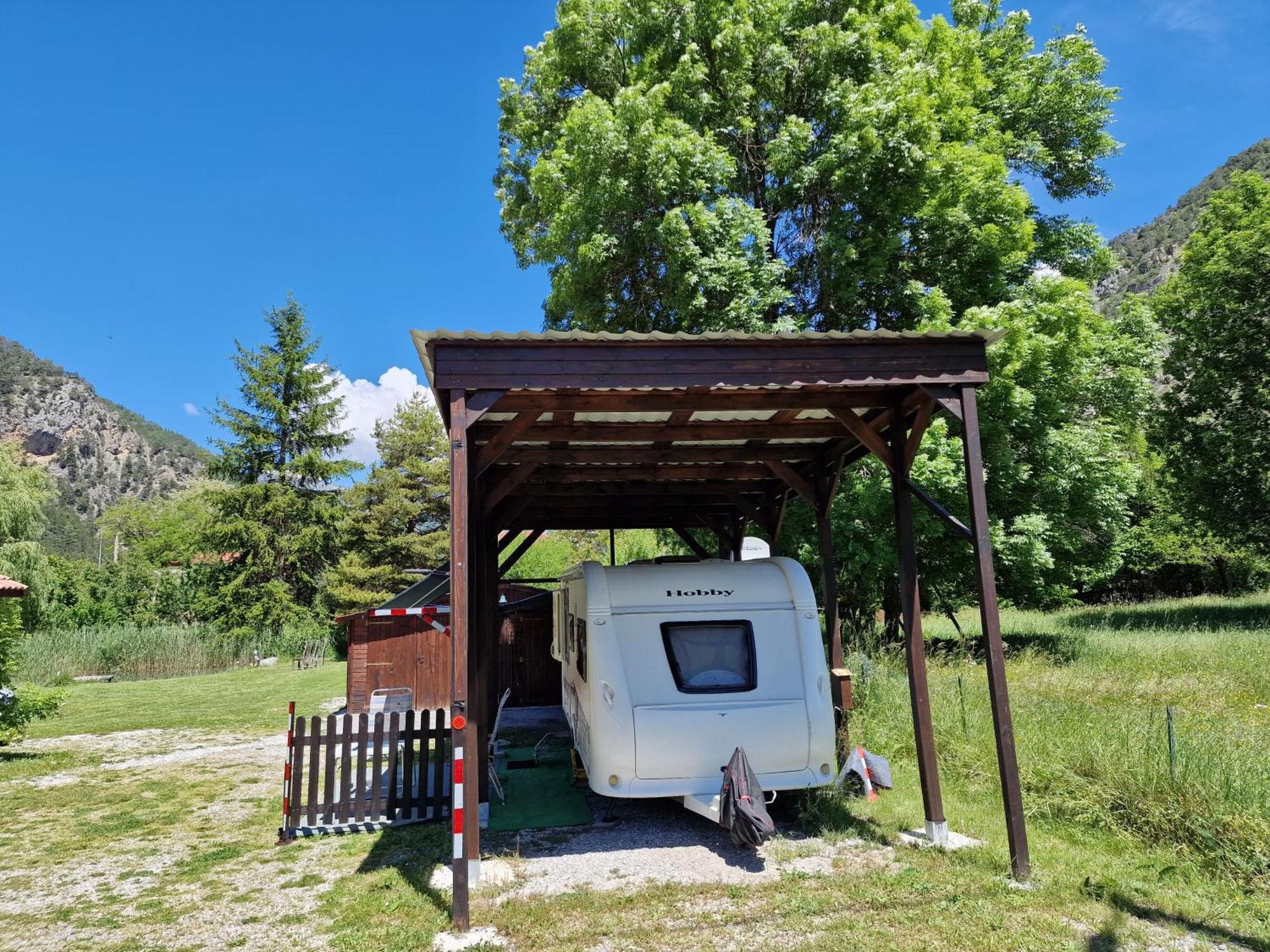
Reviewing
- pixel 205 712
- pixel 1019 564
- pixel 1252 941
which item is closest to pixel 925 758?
pixel 1252 941

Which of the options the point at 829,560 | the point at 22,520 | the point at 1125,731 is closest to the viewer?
the point at 1125,731

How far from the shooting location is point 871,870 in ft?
18.4

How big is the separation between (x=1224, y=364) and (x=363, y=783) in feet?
78.6

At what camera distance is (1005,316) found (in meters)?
12.8

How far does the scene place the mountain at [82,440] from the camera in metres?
104

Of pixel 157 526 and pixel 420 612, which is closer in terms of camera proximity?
pixel 420 612

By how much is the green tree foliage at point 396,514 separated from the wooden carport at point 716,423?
25.0 metres

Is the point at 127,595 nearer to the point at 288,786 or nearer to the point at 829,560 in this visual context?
the point at 288,786

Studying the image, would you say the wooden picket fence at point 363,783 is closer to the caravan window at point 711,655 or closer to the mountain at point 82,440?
the caravan window at point 711,655

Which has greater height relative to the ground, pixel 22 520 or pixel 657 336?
pixel 22 520

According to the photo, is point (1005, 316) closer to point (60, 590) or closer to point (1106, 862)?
point (1106, 862)

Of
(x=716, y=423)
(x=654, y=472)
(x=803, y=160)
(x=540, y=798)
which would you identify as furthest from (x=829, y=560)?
(x=803, y=160)

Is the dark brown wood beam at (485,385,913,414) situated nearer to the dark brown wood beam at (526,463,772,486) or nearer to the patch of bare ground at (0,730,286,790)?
the dark brown wood beam at (526,463,772,486)

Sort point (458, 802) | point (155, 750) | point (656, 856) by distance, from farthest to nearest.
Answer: point (155, 750), point (656, 856), point (458, 802)
